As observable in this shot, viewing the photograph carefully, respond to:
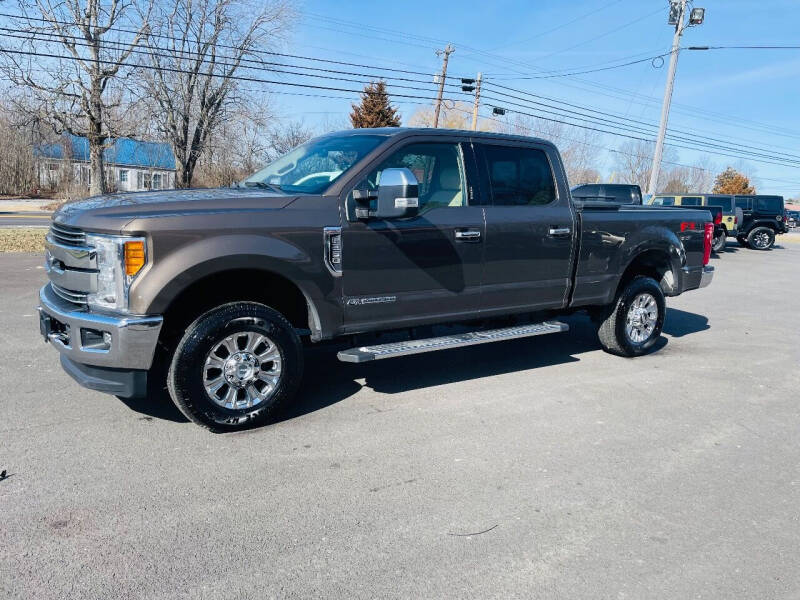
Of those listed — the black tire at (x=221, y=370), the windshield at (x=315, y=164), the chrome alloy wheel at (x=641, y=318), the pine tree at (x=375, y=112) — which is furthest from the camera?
the pine tree at (x=375, y=112)

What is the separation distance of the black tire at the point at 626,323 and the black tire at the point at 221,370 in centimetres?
350

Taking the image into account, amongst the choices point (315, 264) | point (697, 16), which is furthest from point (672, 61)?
point (315, 264)

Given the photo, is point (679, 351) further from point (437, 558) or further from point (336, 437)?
point (437, 558)

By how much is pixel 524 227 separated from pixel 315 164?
1847 mm

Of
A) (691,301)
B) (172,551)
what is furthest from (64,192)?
(172,551)

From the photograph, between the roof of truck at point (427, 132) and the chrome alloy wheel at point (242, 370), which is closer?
the chrome alloy wheel at point (242, 370)

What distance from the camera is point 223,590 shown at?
248 centimetres

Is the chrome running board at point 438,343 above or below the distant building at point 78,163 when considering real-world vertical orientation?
below

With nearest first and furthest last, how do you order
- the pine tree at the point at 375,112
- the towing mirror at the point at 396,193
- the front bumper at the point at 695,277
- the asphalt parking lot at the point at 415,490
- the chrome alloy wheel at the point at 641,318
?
the asphalt parking lot at the point at 415,490 → the towing mirror at the point at 396,193 → the chrome alloy wheel at the point at 641,318 → the front bumper at the point at 695,277 → the pine tree at the point at 375,112

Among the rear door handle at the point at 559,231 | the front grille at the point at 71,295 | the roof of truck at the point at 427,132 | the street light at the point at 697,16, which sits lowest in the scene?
the front grille at the point at 71,295

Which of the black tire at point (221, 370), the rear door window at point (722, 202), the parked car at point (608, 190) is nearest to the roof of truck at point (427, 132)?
the black tire at point (221, 370)

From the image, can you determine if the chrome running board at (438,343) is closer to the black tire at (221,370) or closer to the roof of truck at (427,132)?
the black tire at (221,370)

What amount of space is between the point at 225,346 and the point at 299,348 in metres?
0.51

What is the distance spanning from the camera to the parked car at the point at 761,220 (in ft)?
76.2
